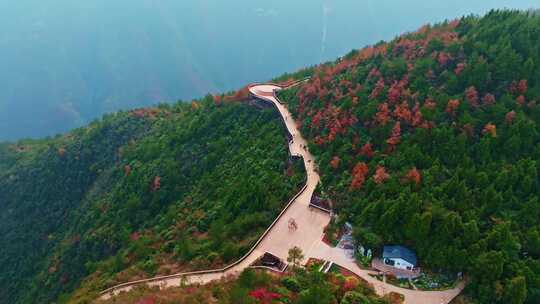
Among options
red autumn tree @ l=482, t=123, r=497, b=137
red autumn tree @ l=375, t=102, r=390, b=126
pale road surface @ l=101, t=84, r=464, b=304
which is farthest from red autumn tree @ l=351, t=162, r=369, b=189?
red autumn tree @ l=482, t=123, r=497, b=137

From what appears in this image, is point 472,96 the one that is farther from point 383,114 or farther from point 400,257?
point 400,257

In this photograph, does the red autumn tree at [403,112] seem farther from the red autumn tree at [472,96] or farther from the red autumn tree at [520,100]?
the red autumn tree at [520,100]

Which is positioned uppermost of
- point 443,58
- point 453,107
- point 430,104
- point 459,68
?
point 443,58

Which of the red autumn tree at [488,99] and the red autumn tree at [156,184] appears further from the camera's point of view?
the red autumn tree at [156,184]

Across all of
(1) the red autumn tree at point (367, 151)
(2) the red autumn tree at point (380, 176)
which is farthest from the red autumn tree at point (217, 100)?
(2) the red autumn tree at point (380, 176)

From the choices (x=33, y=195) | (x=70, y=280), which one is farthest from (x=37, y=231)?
(x=70, y=280)

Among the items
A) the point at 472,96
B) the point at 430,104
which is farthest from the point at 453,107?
the point at 472,96
